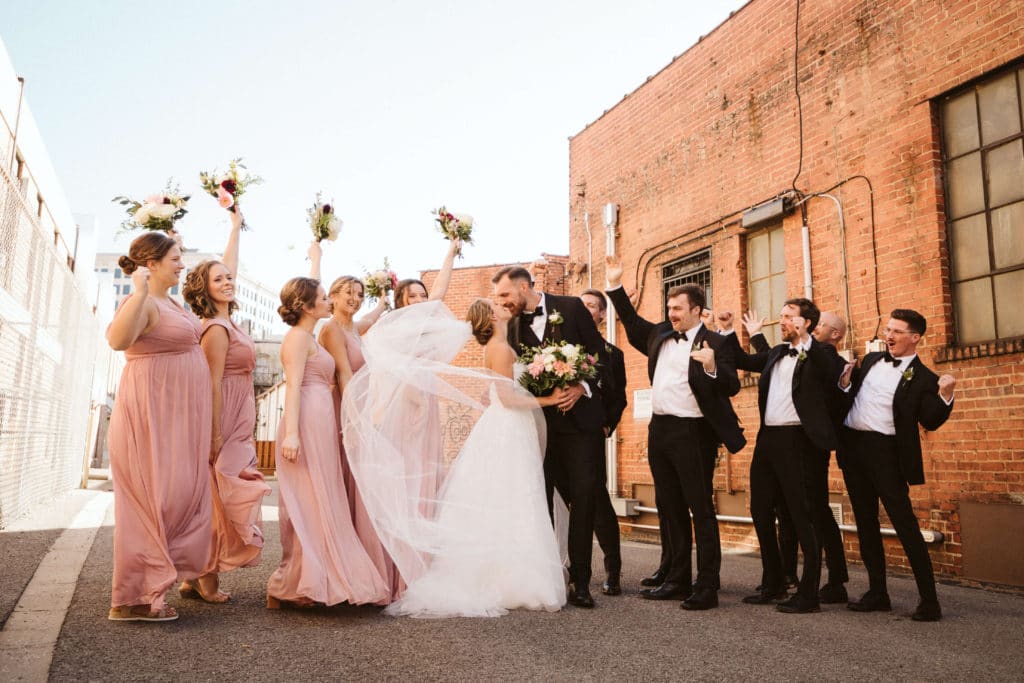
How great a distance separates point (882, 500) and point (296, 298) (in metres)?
4.11

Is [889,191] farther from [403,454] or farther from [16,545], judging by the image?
[16,545]

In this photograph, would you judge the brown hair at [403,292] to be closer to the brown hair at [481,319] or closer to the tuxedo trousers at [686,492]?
the brown hair at [481,319]

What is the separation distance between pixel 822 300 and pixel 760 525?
12.4 feet

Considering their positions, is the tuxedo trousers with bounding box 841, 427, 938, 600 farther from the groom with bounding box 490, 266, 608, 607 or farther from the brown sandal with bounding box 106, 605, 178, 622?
the brown sandal with bounding box 106, 605, 178, 622

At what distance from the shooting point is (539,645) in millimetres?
3879

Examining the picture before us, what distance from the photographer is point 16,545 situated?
672cm

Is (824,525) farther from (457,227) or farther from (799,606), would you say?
(457,227)

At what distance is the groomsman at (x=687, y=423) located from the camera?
17.5 ft

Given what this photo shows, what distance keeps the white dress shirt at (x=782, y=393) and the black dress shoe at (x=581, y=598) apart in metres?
1.84

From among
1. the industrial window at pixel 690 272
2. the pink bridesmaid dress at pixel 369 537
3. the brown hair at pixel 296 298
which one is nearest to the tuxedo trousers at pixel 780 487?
the pink bridesmaid dress at pixel 369 537

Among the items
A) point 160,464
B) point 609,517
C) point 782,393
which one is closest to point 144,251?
point 160,464

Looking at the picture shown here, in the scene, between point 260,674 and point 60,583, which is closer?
point 260,674

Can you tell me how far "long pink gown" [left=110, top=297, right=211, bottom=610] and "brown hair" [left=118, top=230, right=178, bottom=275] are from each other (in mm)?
254

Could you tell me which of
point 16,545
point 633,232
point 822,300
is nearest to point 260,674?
point 16,545
